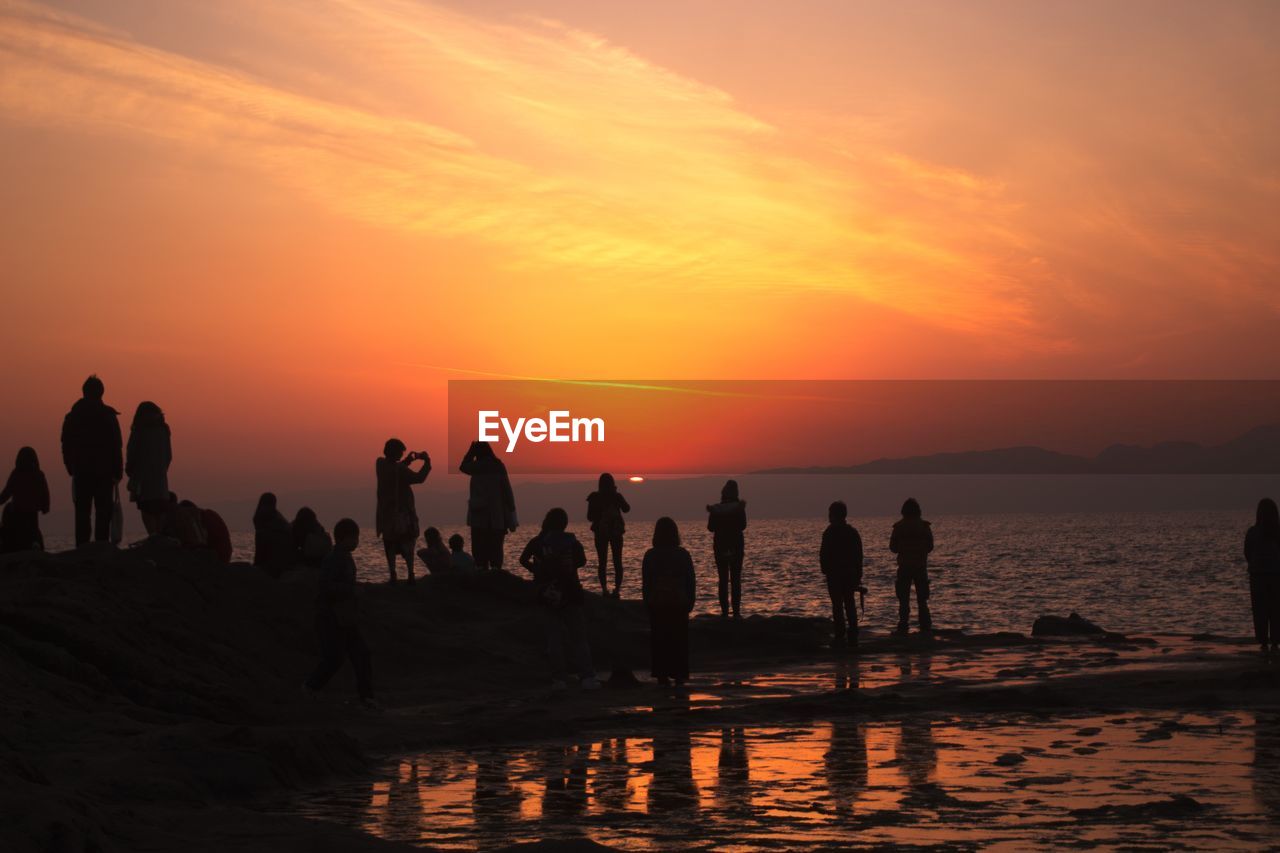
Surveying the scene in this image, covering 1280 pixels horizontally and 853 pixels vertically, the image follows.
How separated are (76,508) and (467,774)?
966 cm

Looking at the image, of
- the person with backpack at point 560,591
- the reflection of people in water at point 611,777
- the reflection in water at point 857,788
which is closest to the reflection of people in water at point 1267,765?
the reflection in water at point 857,788

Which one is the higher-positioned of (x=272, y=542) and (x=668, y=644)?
(x=272, y=542)

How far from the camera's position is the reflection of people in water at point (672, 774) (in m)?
8.62

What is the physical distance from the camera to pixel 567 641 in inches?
610

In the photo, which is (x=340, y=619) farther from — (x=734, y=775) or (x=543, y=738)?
(x=734, y=775)

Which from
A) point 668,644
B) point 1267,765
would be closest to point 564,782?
point 1267,765

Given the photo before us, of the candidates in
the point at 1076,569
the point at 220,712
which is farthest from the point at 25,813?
the point at 1076,569

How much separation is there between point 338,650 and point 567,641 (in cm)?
273

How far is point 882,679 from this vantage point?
635 inches

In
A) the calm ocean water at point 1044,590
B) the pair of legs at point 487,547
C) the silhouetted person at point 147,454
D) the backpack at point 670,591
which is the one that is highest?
the silhouetted person at point 147,454

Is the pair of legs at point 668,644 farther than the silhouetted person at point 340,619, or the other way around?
the pair of legs at point 668,644

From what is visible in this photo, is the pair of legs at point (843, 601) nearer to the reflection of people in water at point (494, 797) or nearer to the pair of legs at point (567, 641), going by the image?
the pair of legs at point (567, 641)

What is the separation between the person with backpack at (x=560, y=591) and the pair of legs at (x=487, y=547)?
582 centimetres

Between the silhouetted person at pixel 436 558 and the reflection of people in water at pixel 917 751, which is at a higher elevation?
the silhouetted person at pixel 436 558
